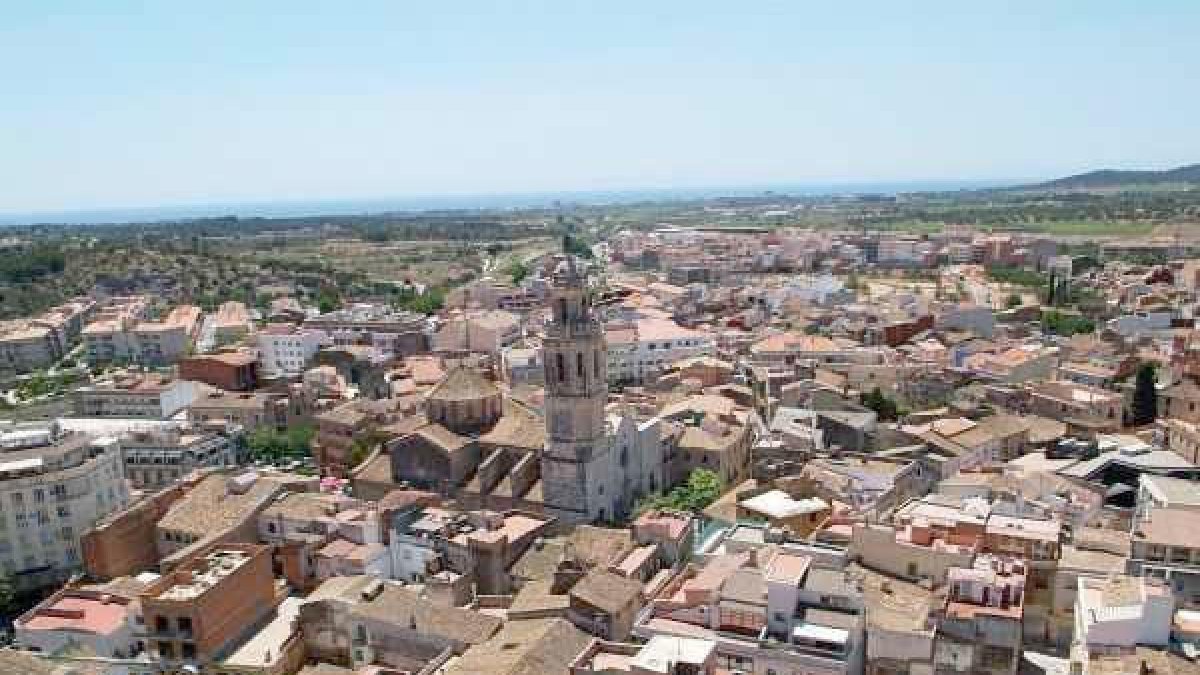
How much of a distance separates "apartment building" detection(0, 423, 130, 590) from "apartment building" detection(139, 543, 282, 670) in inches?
464

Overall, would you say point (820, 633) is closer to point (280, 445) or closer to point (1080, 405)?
point (1080, 405)

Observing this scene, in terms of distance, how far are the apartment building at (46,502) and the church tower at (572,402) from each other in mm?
24630

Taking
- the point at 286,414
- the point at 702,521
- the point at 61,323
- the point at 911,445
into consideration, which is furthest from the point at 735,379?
the point at 61,323

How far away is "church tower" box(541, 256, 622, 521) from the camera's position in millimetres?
45625

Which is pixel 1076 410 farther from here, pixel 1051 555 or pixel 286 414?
pixel 286 414

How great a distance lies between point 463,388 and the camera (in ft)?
171

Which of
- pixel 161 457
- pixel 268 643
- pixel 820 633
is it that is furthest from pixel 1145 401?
pixel 161 457

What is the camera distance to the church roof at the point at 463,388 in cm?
5153

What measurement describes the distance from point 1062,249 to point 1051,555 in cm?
14926

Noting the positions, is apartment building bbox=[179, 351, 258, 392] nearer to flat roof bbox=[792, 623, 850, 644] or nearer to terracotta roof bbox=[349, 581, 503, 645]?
terracotta roof bbox=[349, 581, 503, 645]

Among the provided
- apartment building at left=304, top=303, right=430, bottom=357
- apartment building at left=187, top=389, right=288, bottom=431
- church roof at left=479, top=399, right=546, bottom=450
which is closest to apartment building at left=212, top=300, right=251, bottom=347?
apartment building at left=304, top=303, right=430, bottom=357

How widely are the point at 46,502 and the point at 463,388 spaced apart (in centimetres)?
2216

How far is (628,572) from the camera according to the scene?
3691cm

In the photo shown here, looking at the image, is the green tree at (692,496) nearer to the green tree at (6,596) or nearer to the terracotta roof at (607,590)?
the terracotta roof at (607,590)
